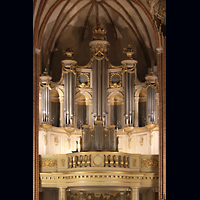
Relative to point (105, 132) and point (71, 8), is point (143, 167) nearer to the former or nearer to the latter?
point (105, 132)

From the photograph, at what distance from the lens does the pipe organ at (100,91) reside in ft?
83.2

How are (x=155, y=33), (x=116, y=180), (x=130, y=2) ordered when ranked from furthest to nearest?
(x=130, y=2) < (x=155, y=33) < (x=116, y=180)

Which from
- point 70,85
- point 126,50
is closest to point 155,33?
point 126,50

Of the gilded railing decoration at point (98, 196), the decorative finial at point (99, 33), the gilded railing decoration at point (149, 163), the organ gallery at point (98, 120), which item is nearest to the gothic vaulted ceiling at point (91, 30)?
the organ gallery at point (98, 120)

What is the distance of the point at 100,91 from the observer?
26.0 metres

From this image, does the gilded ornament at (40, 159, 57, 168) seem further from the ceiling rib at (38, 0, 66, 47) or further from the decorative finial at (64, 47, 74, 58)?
the ceiling rib at (38, 0, 66, 47)

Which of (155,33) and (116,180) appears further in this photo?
(155,33)

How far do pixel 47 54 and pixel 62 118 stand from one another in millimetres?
3729

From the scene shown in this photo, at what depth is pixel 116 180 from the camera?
906 inches

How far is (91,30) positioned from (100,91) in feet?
13.3

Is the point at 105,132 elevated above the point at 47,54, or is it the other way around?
the point at 47,54

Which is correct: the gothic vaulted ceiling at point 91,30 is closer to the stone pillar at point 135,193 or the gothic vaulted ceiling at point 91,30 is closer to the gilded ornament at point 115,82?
the gilded ornament at point 115,82

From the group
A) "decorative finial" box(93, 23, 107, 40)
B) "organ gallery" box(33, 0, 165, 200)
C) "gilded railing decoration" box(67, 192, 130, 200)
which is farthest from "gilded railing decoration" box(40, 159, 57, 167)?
"decorative finial" box(93, 23, 107, 40)

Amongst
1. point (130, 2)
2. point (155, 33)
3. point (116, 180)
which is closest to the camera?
point (116, 180)
